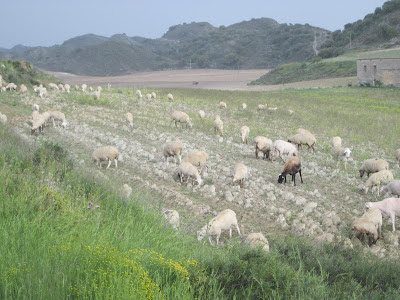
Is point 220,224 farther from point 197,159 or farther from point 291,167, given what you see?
point 291,167

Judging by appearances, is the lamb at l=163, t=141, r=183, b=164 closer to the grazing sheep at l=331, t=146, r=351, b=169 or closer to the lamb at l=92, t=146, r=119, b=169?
the lamb at l=92, t=146, r=119, b=169

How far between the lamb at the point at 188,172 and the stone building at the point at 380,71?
40.1m

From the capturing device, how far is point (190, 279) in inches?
178

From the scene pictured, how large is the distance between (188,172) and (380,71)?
41.0 metres

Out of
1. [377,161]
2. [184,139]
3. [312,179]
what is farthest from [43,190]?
[184,139]

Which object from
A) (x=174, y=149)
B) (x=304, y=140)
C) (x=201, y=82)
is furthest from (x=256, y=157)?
(x=201, y=82)

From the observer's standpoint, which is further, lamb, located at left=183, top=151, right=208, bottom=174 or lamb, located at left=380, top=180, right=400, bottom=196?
lamb, located at left=183, top=151, right=208, bottom=174

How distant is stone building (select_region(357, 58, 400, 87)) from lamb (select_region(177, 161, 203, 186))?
4006 centimetres

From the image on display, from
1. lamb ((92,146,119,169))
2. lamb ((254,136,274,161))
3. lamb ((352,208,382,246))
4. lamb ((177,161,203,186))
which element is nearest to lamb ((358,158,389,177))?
lamb ((254,136,274,161))

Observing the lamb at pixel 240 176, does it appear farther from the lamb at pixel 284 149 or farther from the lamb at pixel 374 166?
the lamb at pixel 374 166

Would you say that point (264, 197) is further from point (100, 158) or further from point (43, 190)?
point (43, 190)

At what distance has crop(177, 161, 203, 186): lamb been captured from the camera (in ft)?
36.6

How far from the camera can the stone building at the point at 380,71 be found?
45.5 meters

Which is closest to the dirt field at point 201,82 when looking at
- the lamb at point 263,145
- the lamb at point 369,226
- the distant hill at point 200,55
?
the distant hill at point 200,55
